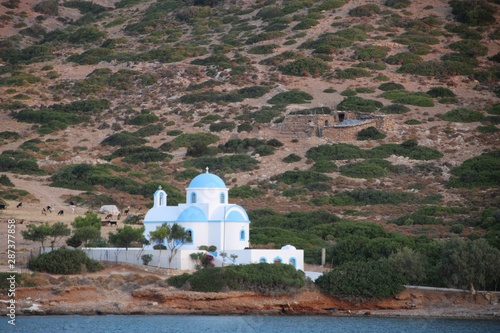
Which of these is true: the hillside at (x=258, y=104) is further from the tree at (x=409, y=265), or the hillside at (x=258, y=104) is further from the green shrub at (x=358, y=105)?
the tree at (x=409, y=265)

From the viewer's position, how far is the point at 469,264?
56906 millimetres

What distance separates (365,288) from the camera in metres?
56.5

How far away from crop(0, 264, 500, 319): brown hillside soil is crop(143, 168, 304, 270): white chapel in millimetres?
2787

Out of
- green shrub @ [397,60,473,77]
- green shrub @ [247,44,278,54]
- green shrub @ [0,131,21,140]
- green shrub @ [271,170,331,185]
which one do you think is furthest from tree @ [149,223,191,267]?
green shrub @ [247,44,278,54]

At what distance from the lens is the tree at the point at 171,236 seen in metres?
57.6

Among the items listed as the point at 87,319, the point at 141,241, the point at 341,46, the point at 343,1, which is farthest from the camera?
the point at 343,1

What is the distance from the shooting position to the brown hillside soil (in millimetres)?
53125

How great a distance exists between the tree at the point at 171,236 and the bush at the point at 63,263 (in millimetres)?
3751

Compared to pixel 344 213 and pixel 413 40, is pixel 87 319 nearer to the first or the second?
pixel 344 213

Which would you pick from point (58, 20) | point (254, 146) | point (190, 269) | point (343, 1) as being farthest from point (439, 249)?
point (58, 20)

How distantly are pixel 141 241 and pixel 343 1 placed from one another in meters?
69.1

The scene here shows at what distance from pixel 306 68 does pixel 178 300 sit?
2200 inches

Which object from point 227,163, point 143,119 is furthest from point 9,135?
point 227,163

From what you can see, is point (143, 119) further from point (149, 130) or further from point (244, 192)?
point (244, 192)
